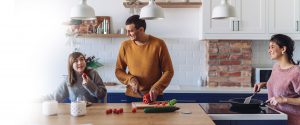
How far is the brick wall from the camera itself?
451 cm

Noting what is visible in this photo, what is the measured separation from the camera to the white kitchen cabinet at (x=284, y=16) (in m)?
4.41

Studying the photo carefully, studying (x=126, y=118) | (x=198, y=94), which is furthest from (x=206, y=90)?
(x=126, y=118)

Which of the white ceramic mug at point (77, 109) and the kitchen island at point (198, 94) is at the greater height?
the white ceramic mug at point (77, 109)

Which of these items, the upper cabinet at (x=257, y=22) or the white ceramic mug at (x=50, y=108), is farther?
the upper cabinet at (x=257, y=22)

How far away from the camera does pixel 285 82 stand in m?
2.74

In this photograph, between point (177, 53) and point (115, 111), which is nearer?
point (115, 111)

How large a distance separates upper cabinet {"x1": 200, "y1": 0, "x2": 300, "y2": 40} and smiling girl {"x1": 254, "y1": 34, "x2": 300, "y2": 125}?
59.2 inches

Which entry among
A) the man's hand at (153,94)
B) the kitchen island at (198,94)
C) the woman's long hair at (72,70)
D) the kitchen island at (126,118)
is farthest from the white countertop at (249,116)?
the kitchen island at (198,94)

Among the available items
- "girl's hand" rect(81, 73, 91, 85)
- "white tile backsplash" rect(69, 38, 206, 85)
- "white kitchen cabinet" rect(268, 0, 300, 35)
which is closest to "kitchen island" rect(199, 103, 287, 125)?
"girl's hand" rect(81, 73, 91, 85)

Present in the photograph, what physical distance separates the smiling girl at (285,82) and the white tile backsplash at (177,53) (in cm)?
190

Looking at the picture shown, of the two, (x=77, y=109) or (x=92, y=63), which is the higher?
(x=92, y=63)

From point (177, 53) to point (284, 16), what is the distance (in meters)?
1.41

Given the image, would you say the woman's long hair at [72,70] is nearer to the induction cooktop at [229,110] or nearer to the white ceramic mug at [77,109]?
the white ceramic mug at [77,109]

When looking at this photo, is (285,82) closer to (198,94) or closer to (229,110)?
(229,110)
